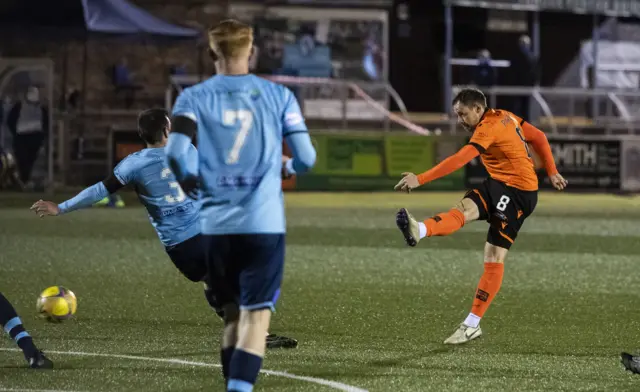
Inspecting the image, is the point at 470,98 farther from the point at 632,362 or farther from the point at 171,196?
the point at 632,362

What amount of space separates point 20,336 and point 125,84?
21011 millimetres

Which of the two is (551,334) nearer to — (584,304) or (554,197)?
(584,304)

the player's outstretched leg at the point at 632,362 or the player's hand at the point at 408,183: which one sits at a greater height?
the player's hand at the point at 408,183

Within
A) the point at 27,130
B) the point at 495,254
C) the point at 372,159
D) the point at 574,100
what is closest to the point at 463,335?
the point at 495,254

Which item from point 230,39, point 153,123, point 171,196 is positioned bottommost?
point 171,196

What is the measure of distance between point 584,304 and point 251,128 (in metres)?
5.98

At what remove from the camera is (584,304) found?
10.7 metres

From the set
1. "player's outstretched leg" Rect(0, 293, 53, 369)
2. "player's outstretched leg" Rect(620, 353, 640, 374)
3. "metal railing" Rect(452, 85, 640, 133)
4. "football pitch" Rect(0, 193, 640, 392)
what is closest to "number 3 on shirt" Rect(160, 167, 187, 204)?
"football pitch" Rect(0, 193, 640, 392)

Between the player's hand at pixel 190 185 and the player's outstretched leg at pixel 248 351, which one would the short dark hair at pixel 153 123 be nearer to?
the player's hand at pixel 190 185

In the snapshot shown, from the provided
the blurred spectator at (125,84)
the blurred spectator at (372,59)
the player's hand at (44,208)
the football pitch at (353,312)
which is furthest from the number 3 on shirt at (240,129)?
the blurred spectator at (372,59)

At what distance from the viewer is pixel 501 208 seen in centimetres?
889

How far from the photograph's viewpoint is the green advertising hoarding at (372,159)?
25516mm

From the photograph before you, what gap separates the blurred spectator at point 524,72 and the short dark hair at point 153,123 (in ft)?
68.1

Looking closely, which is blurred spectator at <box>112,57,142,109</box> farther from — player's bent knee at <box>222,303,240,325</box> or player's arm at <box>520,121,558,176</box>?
player's bent knee at <box>222,303,240,325</box>
